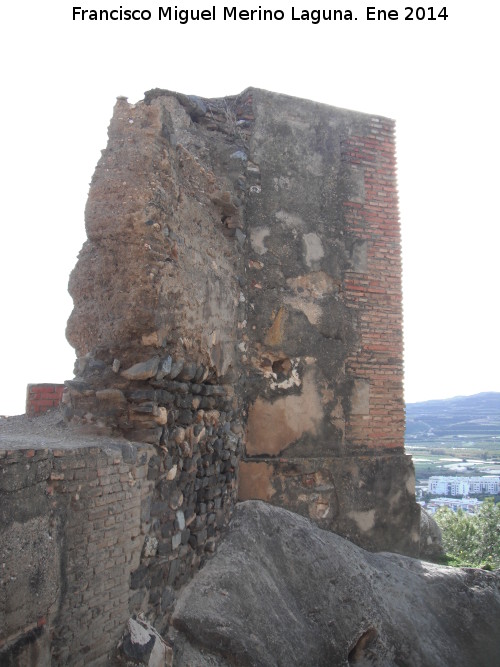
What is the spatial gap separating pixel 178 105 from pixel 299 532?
376cm

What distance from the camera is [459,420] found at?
44.6 m

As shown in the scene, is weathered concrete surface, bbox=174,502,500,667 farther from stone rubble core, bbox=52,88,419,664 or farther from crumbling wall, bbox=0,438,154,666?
crumbling wall, bbox=0,438,154,666

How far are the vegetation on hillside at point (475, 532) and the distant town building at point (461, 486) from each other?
9587mm

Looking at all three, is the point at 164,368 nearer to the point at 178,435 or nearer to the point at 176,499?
the point at 178,435

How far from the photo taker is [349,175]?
20.5ft

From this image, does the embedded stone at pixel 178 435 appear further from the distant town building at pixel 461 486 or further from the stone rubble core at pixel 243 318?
the distant town building at pixel 461 486

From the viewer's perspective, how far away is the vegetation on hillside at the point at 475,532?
1588cm

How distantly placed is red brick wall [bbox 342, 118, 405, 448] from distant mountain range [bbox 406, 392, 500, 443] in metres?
35.6

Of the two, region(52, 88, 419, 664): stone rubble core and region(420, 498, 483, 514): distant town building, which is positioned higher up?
region(52, 88, 419, 664): stone rubble core

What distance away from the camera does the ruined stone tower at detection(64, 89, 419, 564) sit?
146 inches

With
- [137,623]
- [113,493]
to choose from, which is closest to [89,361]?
[113,493]

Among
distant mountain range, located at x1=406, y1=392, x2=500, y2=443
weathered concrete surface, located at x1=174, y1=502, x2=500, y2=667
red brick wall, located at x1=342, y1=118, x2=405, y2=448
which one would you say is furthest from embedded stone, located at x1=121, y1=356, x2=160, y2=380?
distant mountain range, located at x1=406, y1=392, x2=500, y2=443

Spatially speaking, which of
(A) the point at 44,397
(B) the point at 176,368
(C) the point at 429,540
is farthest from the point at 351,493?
(A) the point at 44,397

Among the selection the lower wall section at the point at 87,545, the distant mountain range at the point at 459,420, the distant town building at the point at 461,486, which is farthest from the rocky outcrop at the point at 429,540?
the distant mountain range at the point at 459,420
